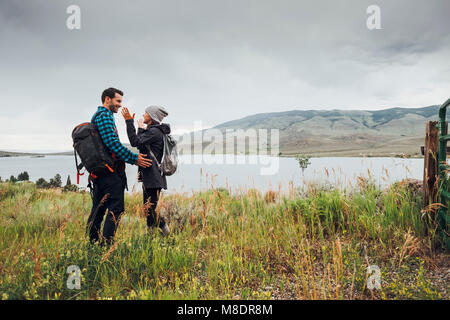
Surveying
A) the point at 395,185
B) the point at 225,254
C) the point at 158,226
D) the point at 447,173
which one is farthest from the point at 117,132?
the point at 395,185

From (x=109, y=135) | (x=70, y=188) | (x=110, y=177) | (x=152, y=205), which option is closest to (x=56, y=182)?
(x=70, y=188)

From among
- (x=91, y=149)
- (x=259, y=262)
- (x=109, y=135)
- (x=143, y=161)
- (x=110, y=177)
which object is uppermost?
(x=109, y=135)

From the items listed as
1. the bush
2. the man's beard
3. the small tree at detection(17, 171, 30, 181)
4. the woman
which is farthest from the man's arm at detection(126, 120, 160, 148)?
the small tree at detection(17, 171, 30, 181)

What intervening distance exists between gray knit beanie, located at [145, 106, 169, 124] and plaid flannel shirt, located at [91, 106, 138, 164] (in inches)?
27.5

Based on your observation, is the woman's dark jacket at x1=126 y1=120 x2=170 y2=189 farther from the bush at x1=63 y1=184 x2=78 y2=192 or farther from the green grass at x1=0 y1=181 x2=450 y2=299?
the bush at x1=63 y1=184 x2=78 y2=192

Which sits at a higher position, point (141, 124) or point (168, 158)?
point (141, 124)

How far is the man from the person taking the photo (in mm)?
3324

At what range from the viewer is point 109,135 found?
3318mm

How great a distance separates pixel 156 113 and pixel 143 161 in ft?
3.01

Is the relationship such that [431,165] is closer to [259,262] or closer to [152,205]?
[259,262]

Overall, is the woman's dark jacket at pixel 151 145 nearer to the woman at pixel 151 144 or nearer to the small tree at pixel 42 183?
the woman at pixel 151 144

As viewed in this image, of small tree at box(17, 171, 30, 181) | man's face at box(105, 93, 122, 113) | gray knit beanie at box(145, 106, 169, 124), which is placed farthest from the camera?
small tree at box(17, 171, 30, 181)
